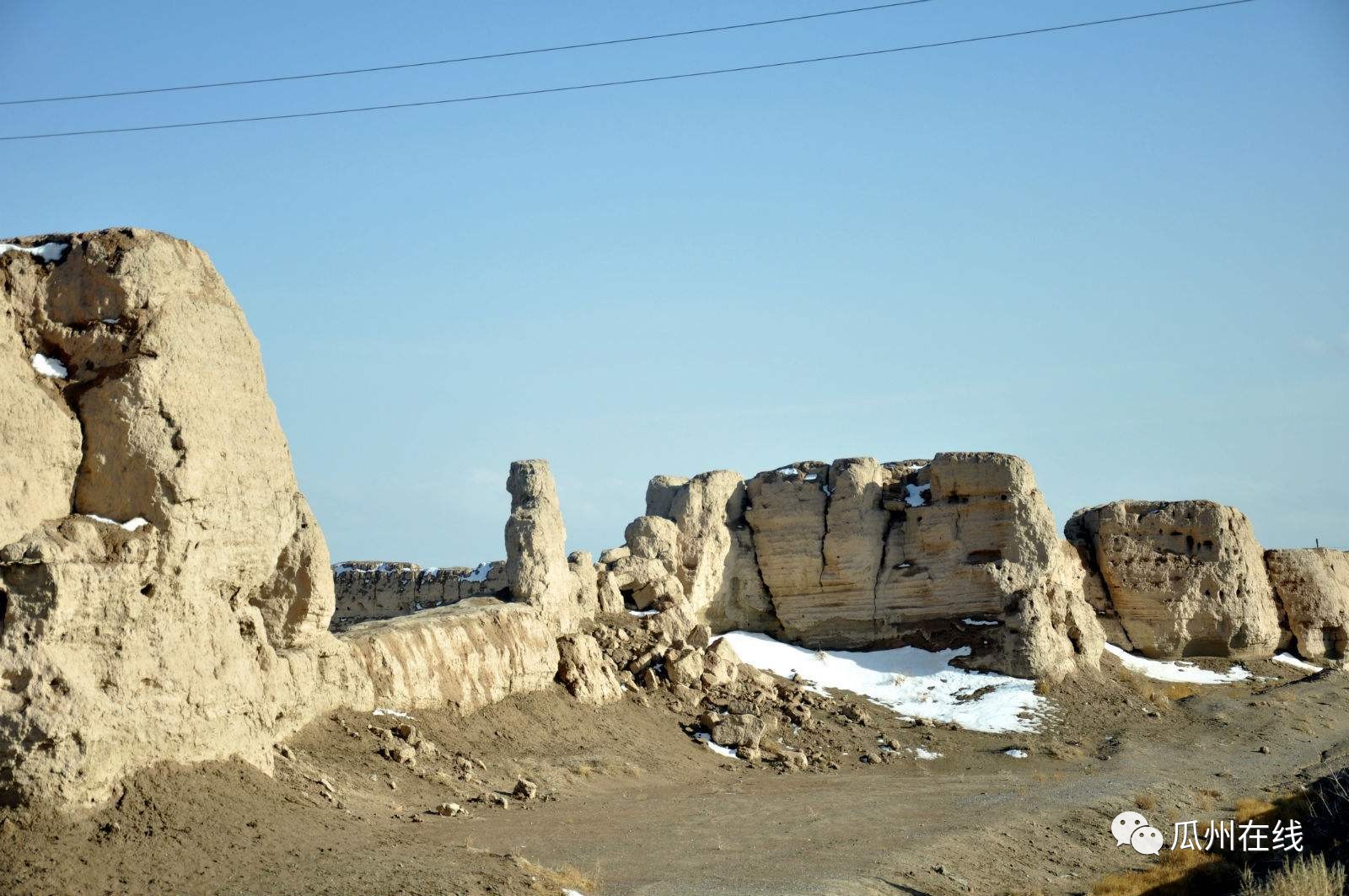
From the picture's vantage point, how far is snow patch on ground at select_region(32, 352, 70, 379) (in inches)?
545

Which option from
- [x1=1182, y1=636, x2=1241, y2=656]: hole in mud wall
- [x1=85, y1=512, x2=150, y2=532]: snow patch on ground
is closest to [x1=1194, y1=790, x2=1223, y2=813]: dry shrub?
[x1=1182, y1=636, x2=1241, y2=656]: hole in mud wall

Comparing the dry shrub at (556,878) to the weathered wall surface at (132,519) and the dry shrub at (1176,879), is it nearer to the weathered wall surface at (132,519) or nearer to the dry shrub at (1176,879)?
the weathered wall surface at (132,519)

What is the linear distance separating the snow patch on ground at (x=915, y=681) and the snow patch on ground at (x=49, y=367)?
56.4 ft

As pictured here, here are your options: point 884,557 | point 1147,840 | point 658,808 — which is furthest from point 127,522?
point 884,557

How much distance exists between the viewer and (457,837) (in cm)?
1473

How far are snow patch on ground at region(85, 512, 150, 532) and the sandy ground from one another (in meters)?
2.36

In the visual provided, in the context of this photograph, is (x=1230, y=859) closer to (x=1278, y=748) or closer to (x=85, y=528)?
(x=1278, y=748)

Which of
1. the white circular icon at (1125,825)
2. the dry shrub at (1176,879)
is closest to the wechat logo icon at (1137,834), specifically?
the white circular icon at (1125,825)

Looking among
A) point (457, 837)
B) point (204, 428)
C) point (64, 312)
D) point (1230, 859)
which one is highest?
point (64, 312)

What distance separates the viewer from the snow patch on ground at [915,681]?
28016mm

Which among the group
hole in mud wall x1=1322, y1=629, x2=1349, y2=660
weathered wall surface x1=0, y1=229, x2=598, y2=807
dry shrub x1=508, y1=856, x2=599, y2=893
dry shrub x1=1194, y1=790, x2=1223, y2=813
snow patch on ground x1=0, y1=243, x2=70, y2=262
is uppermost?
snow patch on ground x1=0, y1=243, x2=70, y2=262

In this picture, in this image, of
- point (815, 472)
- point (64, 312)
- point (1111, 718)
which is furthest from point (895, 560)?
point (64, 312)

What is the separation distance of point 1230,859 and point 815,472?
1552cm

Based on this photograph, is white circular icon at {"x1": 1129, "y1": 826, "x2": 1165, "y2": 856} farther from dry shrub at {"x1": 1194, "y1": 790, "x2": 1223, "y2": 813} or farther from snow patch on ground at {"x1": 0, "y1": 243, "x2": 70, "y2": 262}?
snow patch on ground at {"x1": 0, "y1": 243, "x2": 70, "y2": 262}
